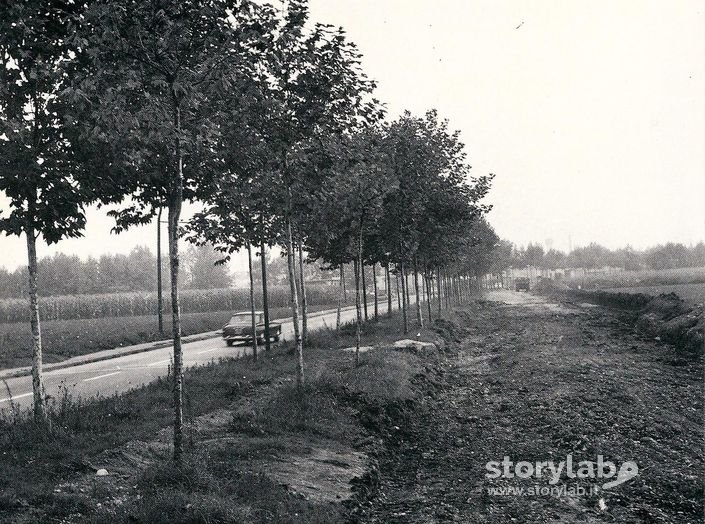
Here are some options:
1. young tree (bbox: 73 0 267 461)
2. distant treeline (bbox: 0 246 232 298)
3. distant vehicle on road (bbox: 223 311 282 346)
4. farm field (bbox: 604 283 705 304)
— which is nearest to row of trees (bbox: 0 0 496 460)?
young tree (bbox: 73 0 267 461)

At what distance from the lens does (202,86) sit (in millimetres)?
7137

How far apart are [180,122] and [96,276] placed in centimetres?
10144

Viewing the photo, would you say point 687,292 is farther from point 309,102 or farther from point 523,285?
point 523,285

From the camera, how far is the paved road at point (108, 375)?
550 inches

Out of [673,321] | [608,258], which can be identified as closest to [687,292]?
[673,321]

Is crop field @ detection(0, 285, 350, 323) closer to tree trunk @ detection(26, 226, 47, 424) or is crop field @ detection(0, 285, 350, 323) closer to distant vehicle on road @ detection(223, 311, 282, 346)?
distant vehicle on road @ detection(223, 311, 282, 346)

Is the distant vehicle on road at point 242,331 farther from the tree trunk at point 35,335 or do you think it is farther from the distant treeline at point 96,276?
the distant treeline at point 96,276

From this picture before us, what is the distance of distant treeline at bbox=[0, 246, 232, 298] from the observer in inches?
3433

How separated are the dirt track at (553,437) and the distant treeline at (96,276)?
7771 centimetres

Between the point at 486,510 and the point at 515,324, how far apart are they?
27.9 metres

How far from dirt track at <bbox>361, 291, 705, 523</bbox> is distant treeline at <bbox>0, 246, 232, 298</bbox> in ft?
255

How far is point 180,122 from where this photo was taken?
7352 mm

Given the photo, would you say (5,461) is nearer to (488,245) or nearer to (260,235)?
(260,235)

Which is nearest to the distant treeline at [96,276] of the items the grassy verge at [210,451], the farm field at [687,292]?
the farm field at [687,292]
